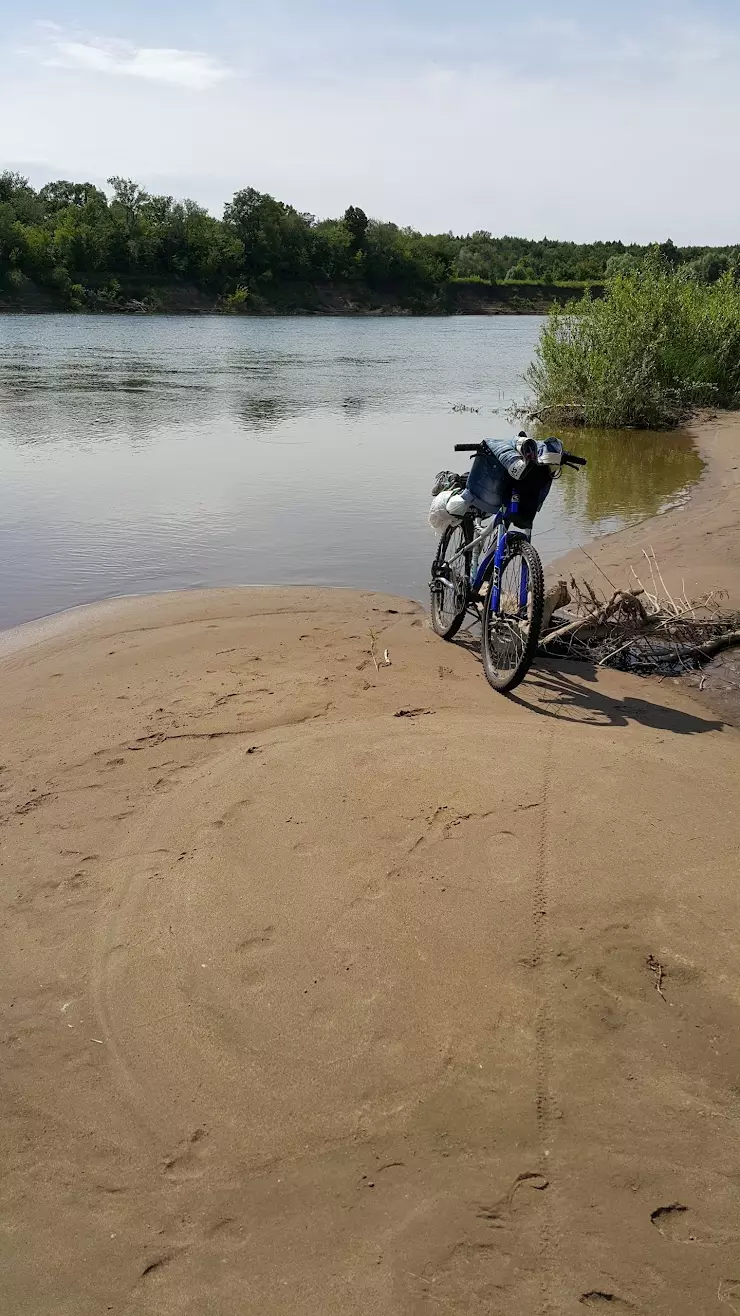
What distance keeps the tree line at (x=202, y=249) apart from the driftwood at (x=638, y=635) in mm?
63227

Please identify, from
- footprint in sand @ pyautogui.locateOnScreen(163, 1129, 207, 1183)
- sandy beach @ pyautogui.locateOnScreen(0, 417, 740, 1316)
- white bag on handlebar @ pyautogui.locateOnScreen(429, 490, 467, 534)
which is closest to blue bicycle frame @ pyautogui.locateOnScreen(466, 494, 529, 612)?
white bag on handlebar @ pyautogui.locateOnScreen(429, 490, 467, 534)

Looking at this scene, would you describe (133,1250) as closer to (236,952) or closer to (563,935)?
(236,952)

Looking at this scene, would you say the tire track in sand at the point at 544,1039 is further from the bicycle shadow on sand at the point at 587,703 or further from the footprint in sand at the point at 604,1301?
the bicycle shadow on sand at the point at 587,703

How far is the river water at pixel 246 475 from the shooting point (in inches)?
368

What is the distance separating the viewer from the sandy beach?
243 cm

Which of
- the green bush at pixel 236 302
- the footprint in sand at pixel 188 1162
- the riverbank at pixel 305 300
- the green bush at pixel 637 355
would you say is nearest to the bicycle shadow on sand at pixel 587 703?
the footprint in sand at pixel 188 1162

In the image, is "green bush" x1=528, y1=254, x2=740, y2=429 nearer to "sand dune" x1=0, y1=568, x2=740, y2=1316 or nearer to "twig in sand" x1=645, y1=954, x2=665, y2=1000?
"sand dune" x1=0, y1=568, x2=740, y2=1316

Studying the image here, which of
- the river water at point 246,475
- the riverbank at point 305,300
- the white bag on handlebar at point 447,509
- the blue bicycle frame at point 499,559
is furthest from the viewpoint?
the riverbank at point 305,300

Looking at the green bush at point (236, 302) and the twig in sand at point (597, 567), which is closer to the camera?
the twig in sand at point (597, 567)

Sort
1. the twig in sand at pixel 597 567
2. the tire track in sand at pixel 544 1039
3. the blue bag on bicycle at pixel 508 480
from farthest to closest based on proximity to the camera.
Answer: the twig in sand at pixel 597 567
the blue bag on bicycle at pixel 508 480
the tire track in sand at pixel 544 1039

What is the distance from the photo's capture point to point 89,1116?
9.46 feet

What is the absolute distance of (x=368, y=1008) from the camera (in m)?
3.25

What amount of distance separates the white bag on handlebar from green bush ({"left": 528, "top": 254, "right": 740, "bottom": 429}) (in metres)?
12.0

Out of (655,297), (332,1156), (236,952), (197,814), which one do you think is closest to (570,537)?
(197,814)
